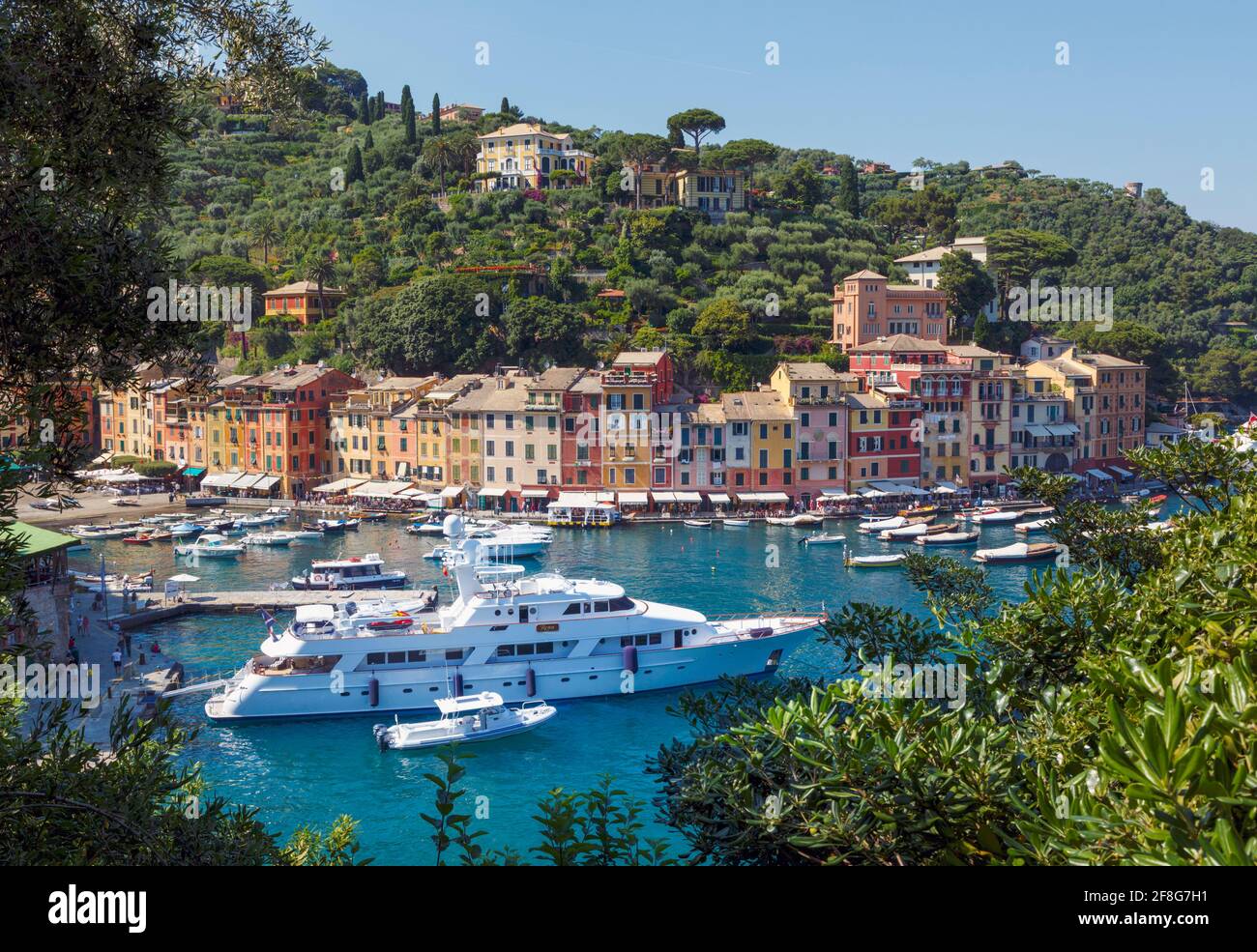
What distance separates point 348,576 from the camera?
2903 centimetres

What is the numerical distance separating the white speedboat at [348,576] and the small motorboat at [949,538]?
52.1ft

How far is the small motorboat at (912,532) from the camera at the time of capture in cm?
3425

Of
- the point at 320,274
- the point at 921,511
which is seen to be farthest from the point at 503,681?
the point at 320,274

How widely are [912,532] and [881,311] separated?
18.6m

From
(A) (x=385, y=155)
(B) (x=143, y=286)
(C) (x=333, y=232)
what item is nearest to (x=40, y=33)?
(B) (x=143, y=286)

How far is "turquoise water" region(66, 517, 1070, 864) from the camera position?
14992 millimetres

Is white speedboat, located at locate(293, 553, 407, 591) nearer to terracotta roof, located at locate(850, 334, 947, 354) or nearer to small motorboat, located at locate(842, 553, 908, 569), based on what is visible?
small motorboat, located at locate(842, 553, 908, 569)

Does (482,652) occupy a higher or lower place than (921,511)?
lower

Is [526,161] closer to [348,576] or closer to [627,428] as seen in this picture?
[627,428]

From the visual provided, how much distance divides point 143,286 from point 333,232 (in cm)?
6167

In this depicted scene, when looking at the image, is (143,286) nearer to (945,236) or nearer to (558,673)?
(558,673)

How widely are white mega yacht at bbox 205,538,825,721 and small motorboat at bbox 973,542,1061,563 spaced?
12.9 metres
